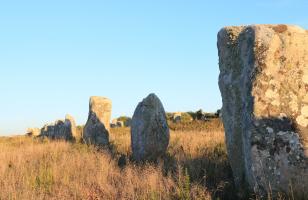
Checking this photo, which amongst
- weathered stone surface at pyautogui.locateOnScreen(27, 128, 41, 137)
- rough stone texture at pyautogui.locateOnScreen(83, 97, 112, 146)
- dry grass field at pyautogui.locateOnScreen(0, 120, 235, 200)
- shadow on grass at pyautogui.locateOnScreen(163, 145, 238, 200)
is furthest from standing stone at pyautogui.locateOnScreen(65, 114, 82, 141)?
shadow on grass at pyautogui.locateOnScreen(163, 145, 238, 200)

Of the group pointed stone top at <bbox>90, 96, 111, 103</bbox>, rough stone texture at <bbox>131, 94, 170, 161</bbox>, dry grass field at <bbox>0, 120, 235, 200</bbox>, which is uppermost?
pointed stone top at <bbox>90, 96, 111, 103</bbox>

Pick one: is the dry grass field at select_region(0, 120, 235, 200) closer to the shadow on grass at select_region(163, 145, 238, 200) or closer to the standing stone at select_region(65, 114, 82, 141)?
the shadow on grass at select_region(163, 145, 238, 200)

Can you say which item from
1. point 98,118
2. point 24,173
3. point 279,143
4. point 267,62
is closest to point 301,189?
point 279,143

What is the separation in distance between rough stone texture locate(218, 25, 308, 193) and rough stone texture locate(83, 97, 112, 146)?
497 inches

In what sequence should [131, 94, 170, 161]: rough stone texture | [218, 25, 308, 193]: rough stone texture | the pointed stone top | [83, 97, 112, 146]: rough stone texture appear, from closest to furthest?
[218, 25, 308, 193]: rough stone texture → [131, 94, 170, 161]: rough stone texture → [83, 97, 112, 146]: rough stone texture → the pointed stone top

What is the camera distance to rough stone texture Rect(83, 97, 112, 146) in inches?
822

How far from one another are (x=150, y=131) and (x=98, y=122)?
762 cm

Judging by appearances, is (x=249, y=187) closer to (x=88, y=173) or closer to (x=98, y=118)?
(x=88, y=173)

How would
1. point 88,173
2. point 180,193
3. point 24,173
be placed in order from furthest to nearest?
1. point 24,173
2. point 88,173
3. point 180,193

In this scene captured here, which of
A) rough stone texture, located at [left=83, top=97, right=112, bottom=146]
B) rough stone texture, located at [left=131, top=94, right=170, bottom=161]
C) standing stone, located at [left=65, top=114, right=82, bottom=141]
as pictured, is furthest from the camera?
standing stone, located at [left=65, top=114, right=82, bottom=141]

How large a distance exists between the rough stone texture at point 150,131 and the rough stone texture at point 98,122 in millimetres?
5701

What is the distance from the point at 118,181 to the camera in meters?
9.97

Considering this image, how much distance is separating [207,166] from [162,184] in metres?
2.04

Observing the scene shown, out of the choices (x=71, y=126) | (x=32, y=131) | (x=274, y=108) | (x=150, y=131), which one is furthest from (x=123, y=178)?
(x=32, y=131)
